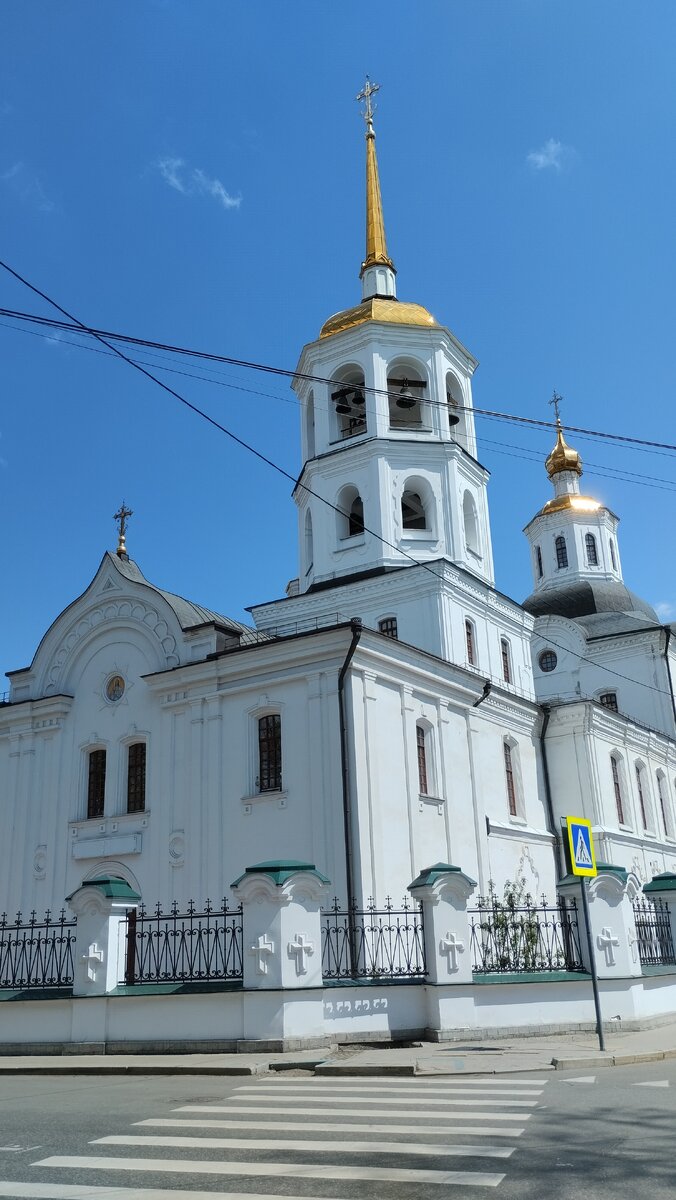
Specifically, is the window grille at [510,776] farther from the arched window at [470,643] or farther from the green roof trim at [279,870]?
the green roof trim at [279,870]

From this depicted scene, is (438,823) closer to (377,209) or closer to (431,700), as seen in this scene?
(431,700)

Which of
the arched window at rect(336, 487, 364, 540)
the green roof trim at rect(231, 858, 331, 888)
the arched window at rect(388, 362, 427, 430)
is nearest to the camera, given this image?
the green roof trim at rect(231, 858, 331, 888)

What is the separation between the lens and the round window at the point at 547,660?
121 ft

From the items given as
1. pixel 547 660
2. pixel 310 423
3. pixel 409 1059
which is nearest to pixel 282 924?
pixel 409 1059

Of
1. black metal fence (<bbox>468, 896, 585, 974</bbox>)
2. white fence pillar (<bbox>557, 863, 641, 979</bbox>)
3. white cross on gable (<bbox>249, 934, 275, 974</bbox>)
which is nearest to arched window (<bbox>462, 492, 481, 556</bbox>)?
white fence pillar (<bbox>557, 863, 641, 979</bbox>)

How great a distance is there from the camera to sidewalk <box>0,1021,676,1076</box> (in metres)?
10.7

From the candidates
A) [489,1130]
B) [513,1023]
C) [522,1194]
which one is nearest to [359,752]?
[513,1023]

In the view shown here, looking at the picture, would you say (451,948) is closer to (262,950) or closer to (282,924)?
(282,924)

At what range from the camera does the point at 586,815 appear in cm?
2675

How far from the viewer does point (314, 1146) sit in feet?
22.5

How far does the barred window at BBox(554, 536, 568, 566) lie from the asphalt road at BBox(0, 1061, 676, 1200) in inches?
1274

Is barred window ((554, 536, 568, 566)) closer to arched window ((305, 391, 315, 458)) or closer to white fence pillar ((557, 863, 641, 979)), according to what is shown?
arched window ((305, 391, 315, 458))

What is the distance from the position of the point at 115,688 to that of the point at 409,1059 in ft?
42.9

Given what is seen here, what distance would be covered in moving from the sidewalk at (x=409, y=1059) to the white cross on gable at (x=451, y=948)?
894 millimetres
